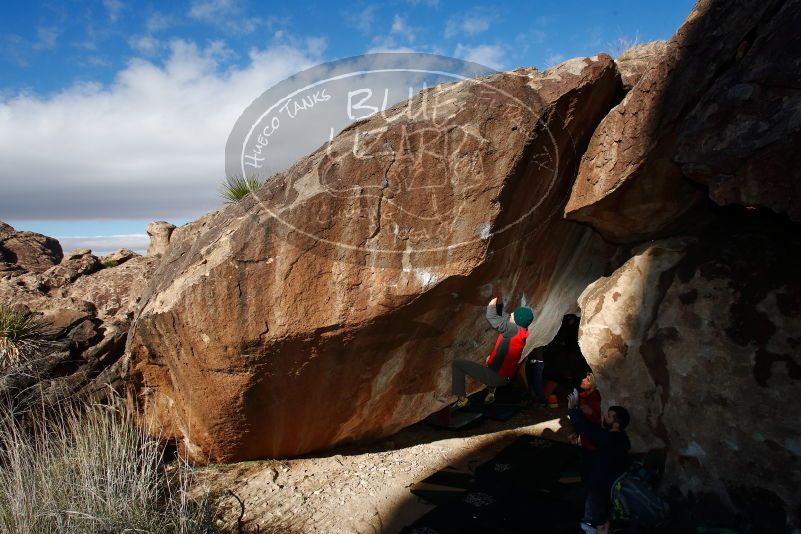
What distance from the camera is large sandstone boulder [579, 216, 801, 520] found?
3.37 meters

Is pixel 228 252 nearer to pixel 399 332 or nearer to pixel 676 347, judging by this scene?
pixel 399 332

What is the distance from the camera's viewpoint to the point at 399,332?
4297 mm

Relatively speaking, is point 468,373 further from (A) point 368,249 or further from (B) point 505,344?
(A) point 368,249

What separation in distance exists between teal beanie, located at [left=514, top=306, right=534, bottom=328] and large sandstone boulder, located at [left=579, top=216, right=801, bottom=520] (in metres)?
0.47

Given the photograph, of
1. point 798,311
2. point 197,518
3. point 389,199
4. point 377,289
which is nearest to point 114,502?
point 197,518

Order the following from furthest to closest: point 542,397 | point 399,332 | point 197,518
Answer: point 542,397
point 399,332
point 197,518

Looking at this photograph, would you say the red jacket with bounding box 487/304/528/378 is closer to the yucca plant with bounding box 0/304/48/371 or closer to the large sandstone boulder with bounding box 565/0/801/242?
the large sandstone boulder with bounding box 565/0/801/242

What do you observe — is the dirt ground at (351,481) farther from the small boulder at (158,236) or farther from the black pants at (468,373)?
the small boulder at (158,236)

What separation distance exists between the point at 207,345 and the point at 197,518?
46.4 inches

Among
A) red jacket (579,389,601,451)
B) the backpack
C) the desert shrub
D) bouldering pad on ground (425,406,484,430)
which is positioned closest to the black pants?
red jacket (579,389,601,451)

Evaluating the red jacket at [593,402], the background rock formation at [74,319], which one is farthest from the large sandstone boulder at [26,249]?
the red jacket at [593,402]

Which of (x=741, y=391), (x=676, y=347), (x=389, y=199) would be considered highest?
(x=389, y=199)

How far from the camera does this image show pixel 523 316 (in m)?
4.59

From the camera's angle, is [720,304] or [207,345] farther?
[207,345]
